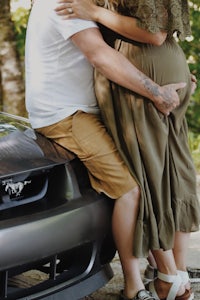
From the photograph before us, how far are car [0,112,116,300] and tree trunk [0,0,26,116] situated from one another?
346 centimetres

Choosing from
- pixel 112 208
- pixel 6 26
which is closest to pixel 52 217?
pixel 112 208

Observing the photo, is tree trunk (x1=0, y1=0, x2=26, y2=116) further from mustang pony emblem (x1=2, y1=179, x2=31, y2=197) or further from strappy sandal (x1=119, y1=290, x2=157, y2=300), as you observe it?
mustang pony emblem (x1=2, y1=179, x2=31, y2=197)

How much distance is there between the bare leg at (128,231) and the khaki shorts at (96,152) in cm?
5

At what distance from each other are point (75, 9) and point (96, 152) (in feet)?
2.32

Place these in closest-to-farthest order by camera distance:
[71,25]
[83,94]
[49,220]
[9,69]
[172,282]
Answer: [49,220] < [71,25] < [83,94] < [172,282] < [9,69]

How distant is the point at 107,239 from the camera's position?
12.8 ft

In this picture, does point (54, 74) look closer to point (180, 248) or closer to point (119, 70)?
point (119, 70)

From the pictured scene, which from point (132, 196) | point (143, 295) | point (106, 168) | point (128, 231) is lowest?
point (143, 295)

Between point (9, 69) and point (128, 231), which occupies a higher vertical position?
point (128, 231)

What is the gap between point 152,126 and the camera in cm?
387

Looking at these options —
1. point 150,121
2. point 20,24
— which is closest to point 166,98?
point 150,121

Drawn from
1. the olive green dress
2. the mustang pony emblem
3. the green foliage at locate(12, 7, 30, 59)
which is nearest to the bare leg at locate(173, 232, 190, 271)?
the olive green dress

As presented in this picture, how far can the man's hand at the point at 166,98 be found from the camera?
12.6 ft

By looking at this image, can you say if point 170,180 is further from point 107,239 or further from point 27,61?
point 27,61
